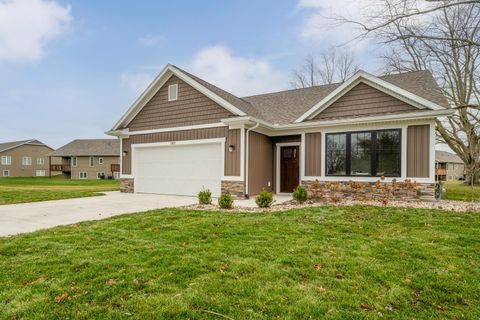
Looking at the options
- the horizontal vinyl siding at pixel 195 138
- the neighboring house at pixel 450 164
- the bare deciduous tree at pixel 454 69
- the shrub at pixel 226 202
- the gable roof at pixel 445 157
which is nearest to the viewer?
the shrub at pixel 226 202

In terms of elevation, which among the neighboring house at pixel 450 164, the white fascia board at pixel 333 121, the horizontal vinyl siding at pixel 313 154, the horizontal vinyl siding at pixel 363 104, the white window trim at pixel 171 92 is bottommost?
the neighboring house at pixel 450 164

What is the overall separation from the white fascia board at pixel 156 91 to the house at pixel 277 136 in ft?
0.15

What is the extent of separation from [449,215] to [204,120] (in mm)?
8675

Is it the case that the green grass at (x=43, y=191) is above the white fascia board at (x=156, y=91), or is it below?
below

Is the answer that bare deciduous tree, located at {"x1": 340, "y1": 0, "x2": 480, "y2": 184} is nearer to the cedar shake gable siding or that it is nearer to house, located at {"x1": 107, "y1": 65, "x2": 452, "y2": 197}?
house, located at {"x1": 107, "y1": 65, "x2": 452, "y2": 197}

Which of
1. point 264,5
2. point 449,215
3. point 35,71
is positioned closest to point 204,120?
point 264,5

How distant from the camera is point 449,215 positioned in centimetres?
656

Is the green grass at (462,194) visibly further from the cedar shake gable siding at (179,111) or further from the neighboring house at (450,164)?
the neighboring house at (450,164)

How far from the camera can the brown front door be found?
1198cm

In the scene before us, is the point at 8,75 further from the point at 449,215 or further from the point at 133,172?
the point at 449,215

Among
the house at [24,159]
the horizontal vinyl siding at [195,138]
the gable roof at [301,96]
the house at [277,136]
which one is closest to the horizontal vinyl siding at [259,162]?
the house at [277,136]

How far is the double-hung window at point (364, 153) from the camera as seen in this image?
9.16 meters

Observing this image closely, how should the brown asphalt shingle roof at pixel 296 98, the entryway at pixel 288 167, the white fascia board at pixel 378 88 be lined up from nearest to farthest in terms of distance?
the white fascia board at pixel 378 88, the brown asphalt shingle roof at pixel 296 98, the entryway at pixel 288 167

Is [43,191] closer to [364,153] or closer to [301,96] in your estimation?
[301,96]
